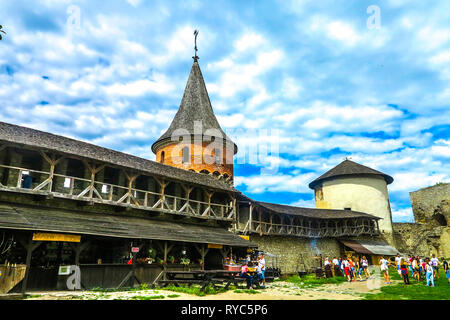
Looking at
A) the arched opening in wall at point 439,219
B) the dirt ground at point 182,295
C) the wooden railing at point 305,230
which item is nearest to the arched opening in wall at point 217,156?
the wooden railing at point 305,230

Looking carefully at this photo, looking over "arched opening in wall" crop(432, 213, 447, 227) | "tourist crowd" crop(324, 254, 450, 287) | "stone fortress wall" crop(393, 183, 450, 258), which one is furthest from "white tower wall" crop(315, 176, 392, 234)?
"tourist crowd" crop(324, 254, 450, 287)

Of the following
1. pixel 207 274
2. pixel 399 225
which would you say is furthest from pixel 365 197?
pixel 207 274

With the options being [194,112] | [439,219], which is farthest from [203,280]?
[439,219]

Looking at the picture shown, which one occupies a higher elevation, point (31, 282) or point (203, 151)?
point (203, 151)

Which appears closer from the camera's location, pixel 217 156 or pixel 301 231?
pixel 217 156

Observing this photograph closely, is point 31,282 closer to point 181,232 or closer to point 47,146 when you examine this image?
point 47,146

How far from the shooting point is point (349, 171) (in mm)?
42031

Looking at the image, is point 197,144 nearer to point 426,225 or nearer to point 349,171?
point 349,171

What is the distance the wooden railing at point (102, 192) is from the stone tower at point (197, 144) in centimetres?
623

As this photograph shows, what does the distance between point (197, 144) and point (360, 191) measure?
23314 millimetres

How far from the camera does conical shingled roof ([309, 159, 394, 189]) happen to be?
4162 cm
